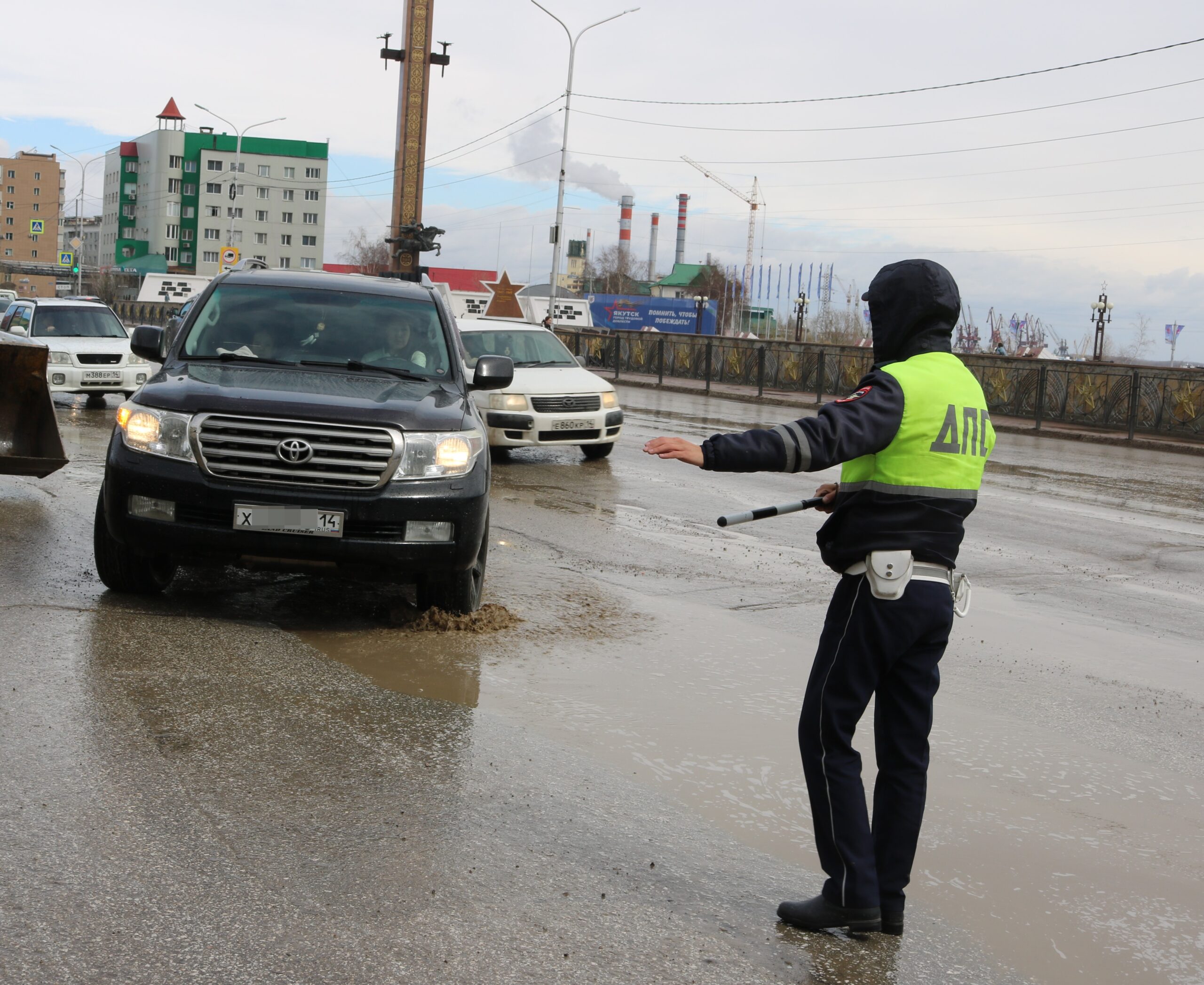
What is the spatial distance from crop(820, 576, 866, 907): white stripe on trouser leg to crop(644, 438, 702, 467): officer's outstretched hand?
0.55 m

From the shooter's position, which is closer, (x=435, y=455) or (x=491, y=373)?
(x=435, y=455)

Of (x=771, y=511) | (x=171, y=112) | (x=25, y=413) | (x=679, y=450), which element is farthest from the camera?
(x=171, y=112)

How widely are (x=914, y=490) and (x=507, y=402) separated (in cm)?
1175

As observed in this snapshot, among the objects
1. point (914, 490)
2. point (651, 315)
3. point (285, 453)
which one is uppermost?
point (651, 315)

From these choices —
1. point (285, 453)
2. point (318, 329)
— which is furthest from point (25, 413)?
point (285, 453)

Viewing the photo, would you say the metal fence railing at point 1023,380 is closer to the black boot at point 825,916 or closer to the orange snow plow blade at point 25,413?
the orange snow plow blade at point 25,413

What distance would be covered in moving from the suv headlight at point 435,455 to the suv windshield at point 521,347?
9618 mm

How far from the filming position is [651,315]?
91938 millimetres

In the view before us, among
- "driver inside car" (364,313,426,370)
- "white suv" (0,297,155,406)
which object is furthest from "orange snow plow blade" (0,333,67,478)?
"white suv" (0,297,155,406)

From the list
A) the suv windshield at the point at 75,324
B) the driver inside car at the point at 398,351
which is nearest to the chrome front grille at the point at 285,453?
the driver inside car at the point at 398,351

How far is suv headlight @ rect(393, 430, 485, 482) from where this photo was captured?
6.30m

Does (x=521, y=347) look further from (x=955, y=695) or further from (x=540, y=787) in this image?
(x=540, y=787)

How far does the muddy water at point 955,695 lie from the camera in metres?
3.96

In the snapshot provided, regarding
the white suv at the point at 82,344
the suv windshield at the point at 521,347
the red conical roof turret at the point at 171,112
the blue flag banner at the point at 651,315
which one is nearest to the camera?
the suv windshield at the point at 521,347
